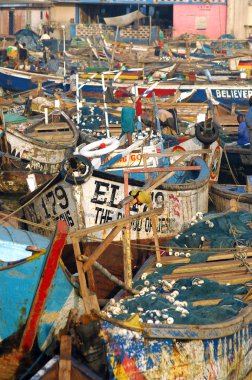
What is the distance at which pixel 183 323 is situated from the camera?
946 centimetres

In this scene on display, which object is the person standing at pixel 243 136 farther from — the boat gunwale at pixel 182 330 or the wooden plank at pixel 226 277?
the boat gunwale at pixel 182 330

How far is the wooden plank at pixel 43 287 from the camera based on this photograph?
30.6ft

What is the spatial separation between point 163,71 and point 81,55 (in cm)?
1263

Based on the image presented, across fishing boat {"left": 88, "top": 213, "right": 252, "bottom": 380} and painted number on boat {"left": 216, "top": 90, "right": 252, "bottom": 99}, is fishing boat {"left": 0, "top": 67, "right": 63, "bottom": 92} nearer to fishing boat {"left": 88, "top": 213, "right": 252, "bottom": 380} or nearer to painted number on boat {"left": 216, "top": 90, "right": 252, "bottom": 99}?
painted number on boat {"left": 216, "top": 90, "right": 252, "bottom": 99}

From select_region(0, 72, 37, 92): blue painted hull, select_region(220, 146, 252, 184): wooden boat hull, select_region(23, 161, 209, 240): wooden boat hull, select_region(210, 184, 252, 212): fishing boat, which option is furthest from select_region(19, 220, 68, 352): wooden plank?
select_region(0, 72, 37, 92): blue painted hull

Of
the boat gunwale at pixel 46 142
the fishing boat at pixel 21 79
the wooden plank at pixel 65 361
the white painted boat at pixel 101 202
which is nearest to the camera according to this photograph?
the wooden plank at pixel 65 361

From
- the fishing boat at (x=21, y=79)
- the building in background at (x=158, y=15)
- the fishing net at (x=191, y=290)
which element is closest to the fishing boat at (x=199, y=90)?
the fishing boat at (x=21, y=79)

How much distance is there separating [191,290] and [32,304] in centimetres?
209

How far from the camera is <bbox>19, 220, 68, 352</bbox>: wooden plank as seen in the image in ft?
30.6

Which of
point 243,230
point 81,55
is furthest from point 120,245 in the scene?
point 81,55

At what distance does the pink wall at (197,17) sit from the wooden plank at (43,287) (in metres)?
48.6

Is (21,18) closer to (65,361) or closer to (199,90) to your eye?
(199,90)

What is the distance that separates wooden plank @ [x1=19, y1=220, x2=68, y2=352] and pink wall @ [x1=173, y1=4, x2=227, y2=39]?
48578 millimetres

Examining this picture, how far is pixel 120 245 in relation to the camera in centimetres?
1310
